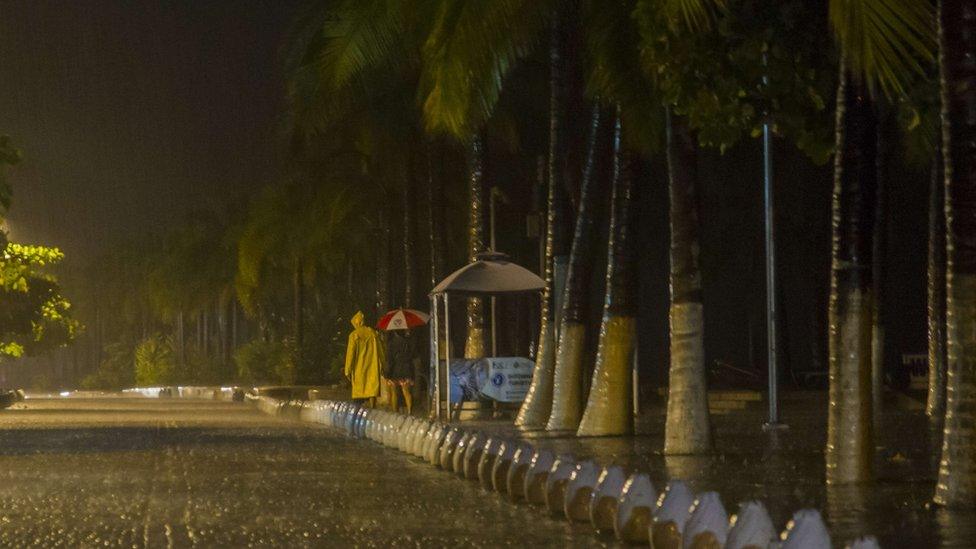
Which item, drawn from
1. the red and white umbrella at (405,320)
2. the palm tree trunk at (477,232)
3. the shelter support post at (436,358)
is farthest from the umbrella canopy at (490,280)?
the red and white umbrella at (405,320)

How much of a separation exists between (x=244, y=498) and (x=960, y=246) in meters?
6.88

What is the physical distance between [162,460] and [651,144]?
720 centimetres

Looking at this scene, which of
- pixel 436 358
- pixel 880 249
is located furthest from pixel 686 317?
pixel 436 358

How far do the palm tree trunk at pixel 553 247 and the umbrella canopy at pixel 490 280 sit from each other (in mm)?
582

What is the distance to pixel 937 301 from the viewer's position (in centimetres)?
3150

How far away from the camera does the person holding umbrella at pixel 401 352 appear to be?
3747 cm

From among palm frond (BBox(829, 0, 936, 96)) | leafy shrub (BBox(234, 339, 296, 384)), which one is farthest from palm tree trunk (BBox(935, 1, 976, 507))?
leafy shrub (BBox(234, 339, 296, 384))

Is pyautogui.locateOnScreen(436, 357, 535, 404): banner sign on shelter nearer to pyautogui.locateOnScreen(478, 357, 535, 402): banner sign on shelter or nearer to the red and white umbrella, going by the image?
pyautogui.locateOnScreen(478, 357, 535, 402): banner sign on shelter

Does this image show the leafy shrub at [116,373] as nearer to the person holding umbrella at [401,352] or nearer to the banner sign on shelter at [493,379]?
the person holding umbrella at [401,352]

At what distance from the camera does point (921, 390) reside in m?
45.6

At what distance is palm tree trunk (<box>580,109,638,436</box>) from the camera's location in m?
24.1

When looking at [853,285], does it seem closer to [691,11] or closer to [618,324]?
[691,11]

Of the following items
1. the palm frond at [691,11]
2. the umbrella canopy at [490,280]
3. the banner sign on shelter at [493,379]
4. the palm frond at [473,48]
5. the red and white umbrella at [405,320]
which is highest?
the palm frond at [473,48]

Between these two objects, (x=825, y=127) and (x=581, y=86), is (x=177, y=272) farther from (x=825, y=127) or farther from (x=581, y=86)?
(x=825, y=127)
